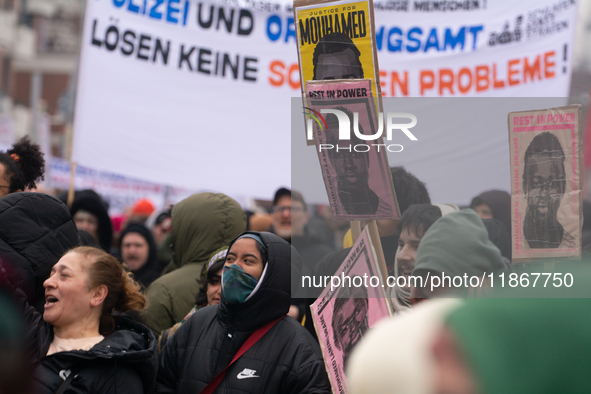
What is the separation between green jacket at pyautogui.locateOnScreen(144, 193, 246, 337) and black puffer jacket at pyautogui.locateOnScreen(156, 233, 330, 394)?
669mm

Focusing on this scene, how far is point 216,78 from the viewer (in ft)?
17.7

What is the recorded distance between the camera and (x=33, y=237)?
2.27 m

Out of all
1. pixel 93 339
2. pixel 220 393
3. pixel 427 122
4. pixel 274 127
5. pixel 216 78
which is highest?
pixel 216 78

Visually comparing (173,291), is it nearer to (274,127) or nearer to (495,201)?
(495,201)

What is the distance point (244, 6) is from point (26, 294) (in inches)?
153

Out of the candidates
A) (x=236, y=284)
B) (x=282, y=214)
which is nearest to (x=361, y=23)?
(x=236, y=284)

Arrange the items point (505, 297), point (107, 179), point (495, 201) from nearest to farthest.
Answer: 1. point (505, 297)
2. point (495, 201)
3. point (107, 179)

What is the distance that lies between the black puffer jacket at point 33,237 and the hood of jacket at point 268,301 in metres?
0.67

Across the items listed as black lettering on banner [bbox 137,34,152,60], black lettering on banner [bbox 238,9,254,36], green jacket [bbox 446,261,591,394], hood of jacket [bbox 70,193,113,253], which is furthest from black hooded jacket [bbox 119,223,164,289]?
green jacket [bbox 446,261,591,394]

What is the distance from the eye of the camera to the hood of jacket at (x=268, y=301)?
249 centimetres

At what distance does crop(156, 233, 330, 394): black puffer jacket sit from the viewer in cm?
237

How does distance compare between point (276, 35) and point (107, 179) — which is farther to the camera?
point (107, 179)

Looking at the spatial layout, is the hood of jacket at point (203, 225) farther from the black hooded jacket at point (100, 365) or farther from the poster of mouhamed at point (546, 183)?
the poster of mouhamed at point (546, 183)

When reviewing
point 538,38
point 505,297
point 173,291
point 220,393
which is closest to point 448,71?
point 538,38
